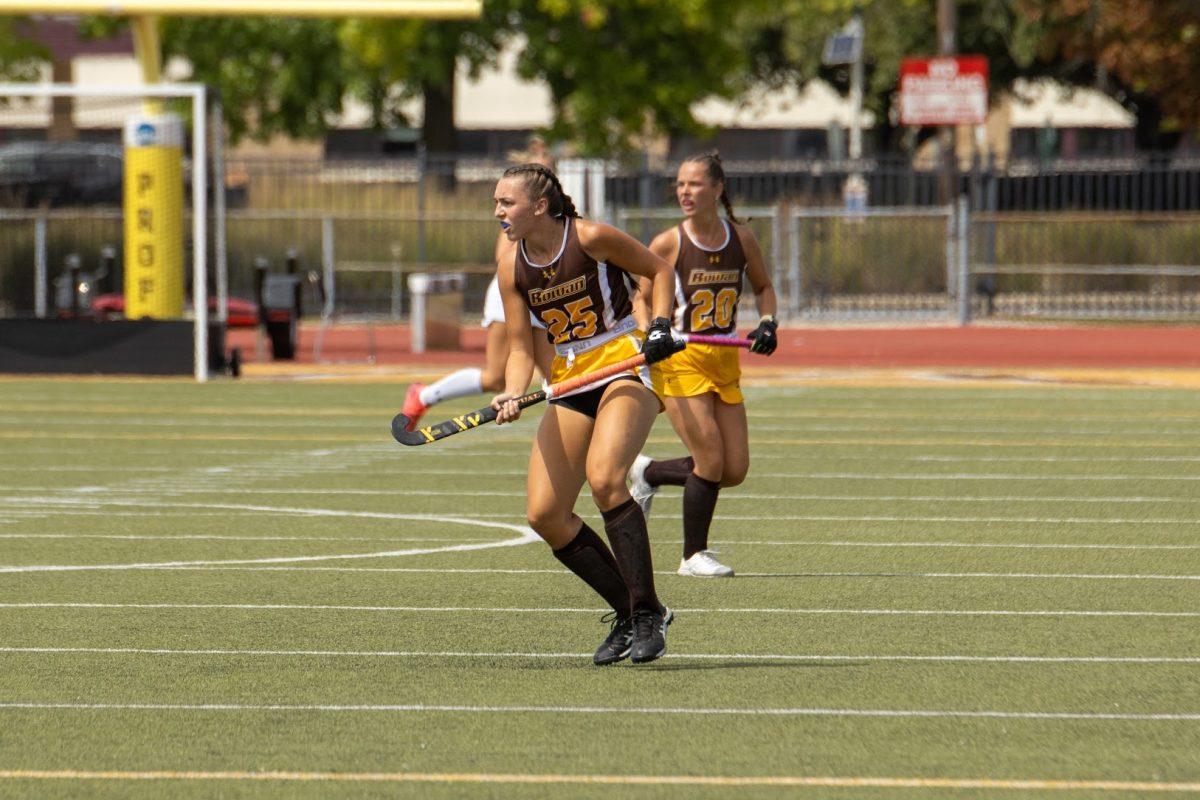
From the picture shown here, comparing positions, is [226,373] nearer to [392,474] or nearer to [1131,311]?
[392,474]

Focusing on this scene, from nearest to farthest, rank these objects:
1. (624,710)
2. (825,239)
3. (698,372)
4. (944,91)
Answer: (624,710), (698,372), (944,91), (825,239)

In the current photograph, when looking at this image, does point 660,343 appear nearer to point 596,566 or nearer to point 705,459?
point 596,566

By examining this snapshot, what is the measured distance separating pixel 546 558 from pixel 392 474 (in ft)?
14.3

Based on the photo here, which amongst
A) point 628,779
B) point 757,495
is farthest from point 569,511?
point 757,495

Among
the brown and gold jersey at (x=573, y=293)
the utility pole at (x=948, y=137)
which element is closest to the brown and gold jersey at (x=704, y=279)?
the brown and gold jersey at (x=573, y=293)

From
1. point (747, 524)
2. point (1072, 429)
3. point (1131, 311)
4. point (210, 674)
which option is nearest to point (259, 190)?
point (1131, 311)

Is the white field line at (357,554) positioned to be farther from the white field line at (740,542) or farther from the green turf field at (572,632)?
the white field line at (740,542)

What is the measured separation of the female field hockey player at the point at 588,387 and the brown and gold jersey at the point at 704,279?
2.40 m

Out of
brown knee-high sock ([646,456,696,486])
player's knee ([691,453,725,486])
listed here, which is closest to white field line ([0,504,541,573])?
brown knee-high sock ([646,456,696,486])

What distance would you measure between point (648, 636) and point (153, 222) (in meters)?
17.4

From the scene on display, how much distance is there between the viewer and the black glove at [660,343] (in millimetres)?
8164

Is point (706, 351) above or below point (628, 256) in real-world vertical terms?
below

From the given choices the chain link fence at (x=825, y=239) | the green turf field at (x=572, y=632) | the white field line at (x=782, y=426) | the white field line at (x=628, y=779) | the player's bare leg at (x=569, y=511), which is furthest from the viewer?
the chain link fence at (x=825, y=239)

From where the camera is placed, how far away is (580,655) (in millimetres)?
8648
